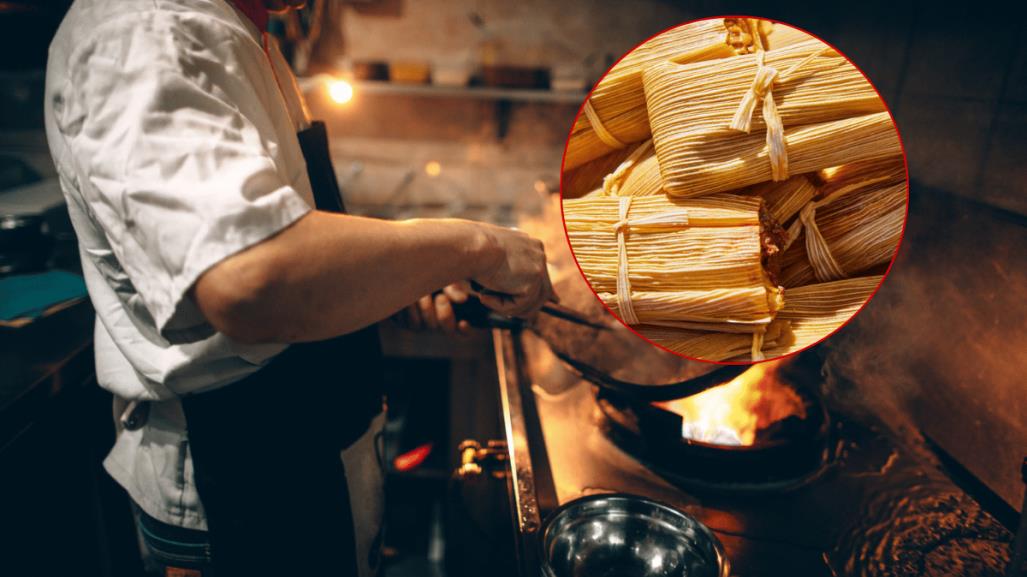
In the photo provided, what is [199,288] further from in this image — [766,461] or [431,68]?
[431,68]

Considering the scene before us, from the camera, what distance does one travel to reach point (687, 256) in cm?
98

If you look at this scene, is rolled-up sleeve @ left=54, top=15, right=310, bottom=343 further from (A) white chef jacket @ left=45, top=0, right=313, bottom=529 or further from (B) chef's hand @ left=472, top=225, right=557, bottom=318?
(B) chef's hand @ left=472, top=225, right=557, bottom=318

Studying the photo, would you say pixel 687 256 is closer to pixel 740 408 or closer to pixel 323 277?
pixel 323 277

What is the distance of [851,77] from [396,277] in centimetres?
79

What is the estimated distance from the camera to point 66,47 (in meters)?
0.95

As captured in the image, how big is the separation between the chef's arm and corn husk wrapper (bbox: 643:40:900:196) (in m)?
0.43

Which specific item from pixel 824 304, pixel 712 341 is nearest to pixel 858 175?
pixel 824 304

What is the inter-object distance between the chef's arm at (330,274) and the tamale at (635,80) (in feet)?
0.95

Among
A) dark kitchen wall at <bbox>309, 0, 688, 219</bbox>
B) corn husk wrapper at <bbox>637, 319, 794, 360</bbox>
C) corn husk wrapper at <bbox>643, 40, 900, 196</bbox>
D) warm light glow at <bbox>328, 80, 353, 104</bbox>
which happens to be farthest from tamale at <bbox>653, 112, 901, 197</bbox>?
dark kitchen wall at <bbox>309, 0, 688, 219</bbox>

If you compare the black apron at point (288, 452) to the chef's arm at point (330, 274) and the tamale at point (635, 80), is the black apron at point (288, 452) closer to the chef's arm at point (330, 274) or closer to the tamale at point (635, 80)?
the chef's arm at point (330, 274)

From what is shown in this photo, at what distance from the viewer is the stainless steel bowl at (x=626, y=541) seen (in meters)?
1.20

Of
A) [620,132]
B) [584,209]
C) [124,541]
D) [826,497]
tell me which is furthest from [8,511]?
[826,497]

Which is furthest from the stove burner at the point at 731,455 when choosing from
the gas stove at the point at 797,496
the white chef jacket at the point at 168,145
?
the white chef jacket at the point at 168,145

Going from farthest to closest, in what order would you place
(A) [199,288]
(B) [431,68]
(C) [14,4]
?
(B) [431,68] → (C) [14,4] → (A) [199,288]
